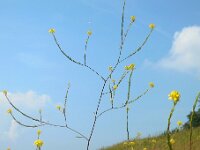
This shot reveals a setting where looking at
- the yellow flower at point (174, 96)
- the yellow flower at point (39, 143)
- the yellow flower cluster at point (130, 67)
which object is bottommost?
the yellow flower at point (174, 96)

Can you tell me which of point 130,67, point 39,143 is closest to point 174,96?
point 39,143

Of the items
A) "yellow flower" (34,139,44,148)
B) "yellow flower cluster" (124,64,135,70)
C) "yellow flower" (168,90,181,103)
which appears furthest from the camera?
"yellow flower cluster" (124,64,135,70)

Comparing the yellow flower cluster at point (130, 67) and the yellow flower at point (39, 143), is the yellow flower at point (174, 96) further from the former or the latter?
the yellow flower cluster at point (130, 67)

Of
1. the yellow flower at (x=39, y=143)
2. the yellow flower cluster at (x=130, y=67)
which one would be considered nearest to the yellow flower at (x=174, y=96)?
the yellow flower at (x=39, y=143)

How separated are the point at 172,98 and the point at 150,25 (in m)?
2.66

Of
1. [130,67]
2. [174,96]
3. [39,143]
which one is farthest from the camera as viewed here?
[130,67]

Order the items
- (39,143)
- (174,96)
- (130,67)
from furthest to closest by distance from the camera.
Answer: (130,67)
(39,143)
(174,96)

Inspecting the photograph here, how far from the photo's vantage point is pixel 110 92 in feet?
15.9

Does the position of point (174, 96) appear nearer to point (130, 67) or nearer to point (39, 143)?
point (39, 143)

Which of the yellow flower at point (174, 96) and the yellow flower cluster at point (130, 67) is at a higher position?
the yellow flower cluster at point (130, 67)

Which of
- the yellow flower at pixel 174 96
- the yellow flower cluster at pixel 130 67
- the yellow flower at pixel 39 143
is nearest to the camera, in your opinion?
the yellow flower at pixel 174 96

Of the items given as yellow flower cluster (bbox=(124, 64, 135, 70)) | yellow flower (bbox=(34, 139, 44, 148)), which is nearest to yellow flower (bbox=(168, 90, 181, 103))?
yellow flower (bbox=(34, 139, 44, 148))

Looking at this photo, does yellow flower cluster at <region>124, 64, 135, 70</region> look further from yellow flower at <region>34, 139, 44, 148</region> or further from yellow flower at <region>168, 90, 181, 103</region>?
yellow flower at <region>168, 90, 181, 103</region>

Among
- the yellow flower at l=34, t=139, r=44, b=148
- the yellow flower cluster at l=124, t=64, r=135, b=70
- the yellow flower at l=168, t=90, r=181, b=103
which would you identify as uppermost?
the yellow flower cluster at l=124, t=64, r=135, b=70
